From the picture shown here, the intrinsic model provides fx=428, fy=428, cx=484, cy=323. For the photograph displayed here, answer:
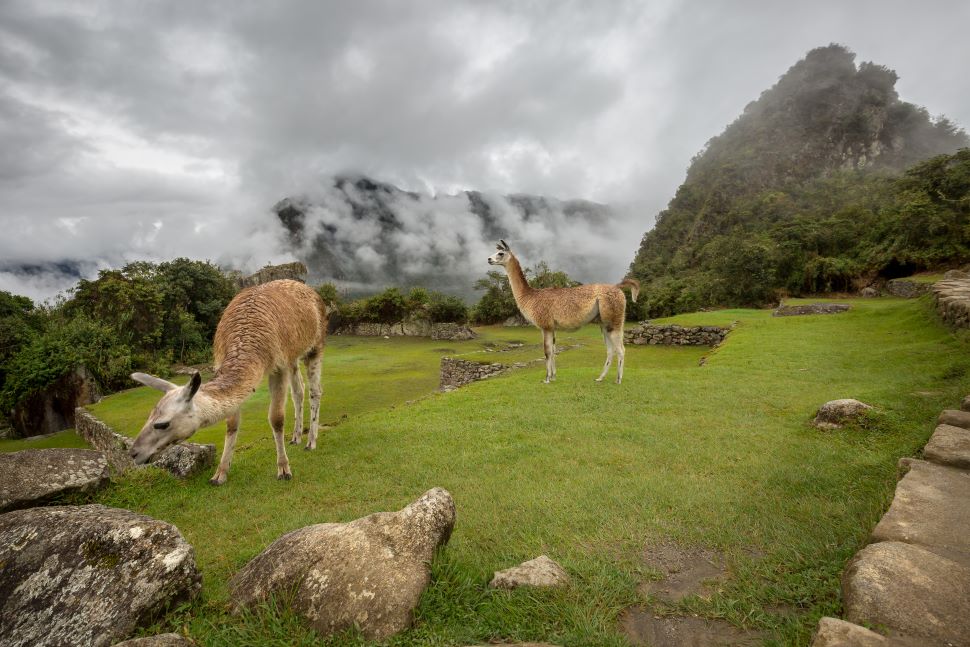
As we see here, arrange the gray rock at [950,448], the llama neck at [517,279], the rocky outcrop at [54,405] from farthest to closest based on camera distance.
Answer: the rocky outcrop at [54,405]
the llama neck at [517,279]
the gray rock at [950,448]

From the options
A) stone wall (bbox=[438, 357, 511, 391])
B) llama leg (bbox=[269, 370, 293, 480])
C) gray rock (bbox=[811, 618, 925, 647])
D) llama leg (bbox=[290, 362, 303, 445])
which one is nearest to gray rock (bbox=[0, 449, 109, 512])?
llama leg (bbox=[269, 370, 293, 480])

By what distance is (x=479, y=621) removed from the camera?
2711 millimetres

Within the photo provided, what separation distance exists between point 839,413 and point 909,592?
5.18 meters

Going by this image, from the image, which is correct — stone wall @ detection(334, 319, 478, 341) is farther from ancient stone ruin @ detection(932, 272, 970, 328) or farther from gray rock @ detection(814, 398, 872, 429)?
gray rock @ detection(814, 398, 872, 429)

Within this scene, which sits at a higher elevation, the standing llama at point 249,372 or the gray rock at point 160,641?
the standing llama at point 249,372

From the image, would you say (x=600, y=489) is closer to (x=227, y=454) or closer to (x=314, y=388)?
(x=227, y=454)

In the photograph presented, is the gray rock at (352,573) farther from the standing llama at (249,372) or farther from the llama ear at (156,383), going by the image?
the llama ear at (156,383)

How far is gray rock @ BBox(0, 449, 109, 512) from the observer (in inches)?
160

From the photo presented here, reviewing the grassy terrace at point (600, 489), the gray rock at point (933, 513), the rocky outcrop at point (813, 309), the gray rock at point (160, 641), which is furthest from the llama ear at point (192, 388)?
the rocky outcrop at point (813, 309)

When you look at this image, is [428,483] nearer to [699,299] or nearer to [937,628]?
[937,628]

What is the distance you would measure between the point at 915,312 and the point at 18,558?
71.4 feet

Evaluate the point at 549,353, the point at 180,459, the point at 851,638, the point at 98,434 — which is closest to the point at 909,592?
the point at 851,638

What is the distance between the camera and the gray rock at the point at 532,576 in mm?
2971

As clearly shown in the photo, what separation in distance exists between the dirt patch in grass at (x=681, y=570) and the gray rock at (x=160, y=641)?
2864mm
